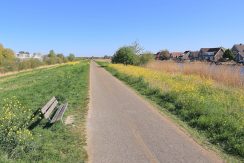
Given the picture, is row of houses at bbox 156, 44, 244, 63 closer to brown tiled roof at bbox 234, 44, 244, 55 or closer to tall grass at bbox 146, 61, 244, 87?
brown tiled roof at bbox 234, 44, 244, 55

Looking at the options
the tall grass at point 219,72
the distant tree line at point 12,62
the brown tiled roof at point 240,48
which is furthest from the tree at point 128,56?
the brown tiled roof at point 240,48

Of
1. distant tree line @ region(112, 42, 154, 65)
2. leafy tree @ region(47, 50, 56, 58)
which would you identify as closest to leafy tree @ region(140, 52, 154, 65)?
distant tree line @ region(112, 42, 154, 65)

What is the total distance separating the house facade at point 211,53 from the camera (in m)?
108

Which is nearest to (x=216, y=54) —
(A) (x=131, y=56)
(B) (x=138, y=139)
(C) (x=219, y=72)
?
(A) (x=131, y=56)

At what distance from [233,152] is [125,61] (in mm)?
55411

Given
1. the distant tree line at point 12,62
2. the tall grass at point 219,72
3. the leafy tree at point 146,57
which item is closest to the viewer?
the tall grass at point 219,72

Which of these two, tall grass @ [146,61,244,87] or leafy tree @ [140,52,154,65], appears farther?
leafy tree @ [140,52,154,65]

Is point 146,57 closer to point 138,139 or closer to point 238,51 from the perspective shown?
point 238,51

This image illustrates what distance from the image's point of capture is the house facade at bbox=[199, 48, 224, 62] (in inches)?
4237

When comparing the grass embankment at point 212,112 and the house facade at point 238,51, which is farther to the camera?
the house facade at point 238,51

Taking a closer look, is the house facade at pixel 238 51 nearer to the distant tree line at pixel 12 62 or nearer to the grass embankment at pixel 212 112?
the distant tree line at pixel 12 62

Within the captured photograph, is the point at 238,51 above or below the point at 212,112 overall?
below

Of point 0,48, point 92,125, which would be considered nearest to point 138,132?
point 92,125

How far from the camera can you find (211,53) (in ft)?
375
